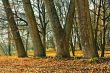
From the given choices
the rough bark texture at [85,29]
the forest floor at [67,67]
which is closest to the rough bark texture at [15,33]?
the forest floor at [67,67]

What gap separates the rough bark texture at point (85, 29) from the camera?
15.6m

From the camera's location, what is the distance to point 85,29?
15773mm

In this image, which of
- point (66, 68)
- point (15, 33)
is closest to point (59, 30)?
point (66, 68)

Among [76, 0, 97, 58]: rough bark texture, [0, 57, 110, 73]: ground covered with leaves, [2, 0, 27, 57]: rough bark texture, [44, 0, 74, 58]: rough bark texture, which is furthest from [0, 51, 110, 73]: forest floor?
[2, 0, 27, 57]: rough bark texture

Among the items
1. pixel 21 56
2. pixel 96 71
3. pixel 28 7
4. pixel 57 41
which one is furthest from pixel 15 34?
pixel 96 71

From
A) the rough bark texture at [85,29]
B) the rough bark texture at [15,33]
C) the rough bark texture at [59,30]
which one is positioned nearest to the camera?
→ the rough bark texture at [85,29]

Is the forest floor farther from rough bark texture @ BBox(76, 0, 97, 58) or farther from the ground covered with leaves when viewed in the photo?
rough bark texture @ BBox(76, 0, 97, 58)

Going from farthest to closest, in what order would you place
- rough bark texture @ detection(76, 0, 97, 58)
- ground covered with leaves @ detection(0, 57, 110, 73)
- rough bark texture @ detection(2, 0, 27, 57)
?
rough bark texture @ detection(2, 0, 27, 57) → rough bark texture @ detection(76, 0, 97, 58) → ground covered with leaves @ detection(0, 57, 110, 73)

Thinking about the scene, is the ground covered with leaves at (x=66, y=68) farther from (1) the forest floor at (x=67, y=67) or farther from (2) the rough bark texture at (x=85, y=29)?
(2) the rough bark texture at (x=85, y=29)

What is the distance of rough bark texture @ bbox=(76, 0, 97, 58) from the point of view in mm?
15584

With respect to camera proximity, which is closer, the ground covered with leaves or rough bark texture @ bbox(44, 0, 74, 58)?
the ground covered with leaves

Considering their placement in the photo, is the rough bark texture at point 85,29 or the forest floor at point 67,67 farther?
the rough bark texture at point 85,29

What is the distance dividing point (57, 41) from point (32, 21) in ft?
12.6

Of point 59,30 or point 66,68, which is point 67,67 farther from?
point 59,30
